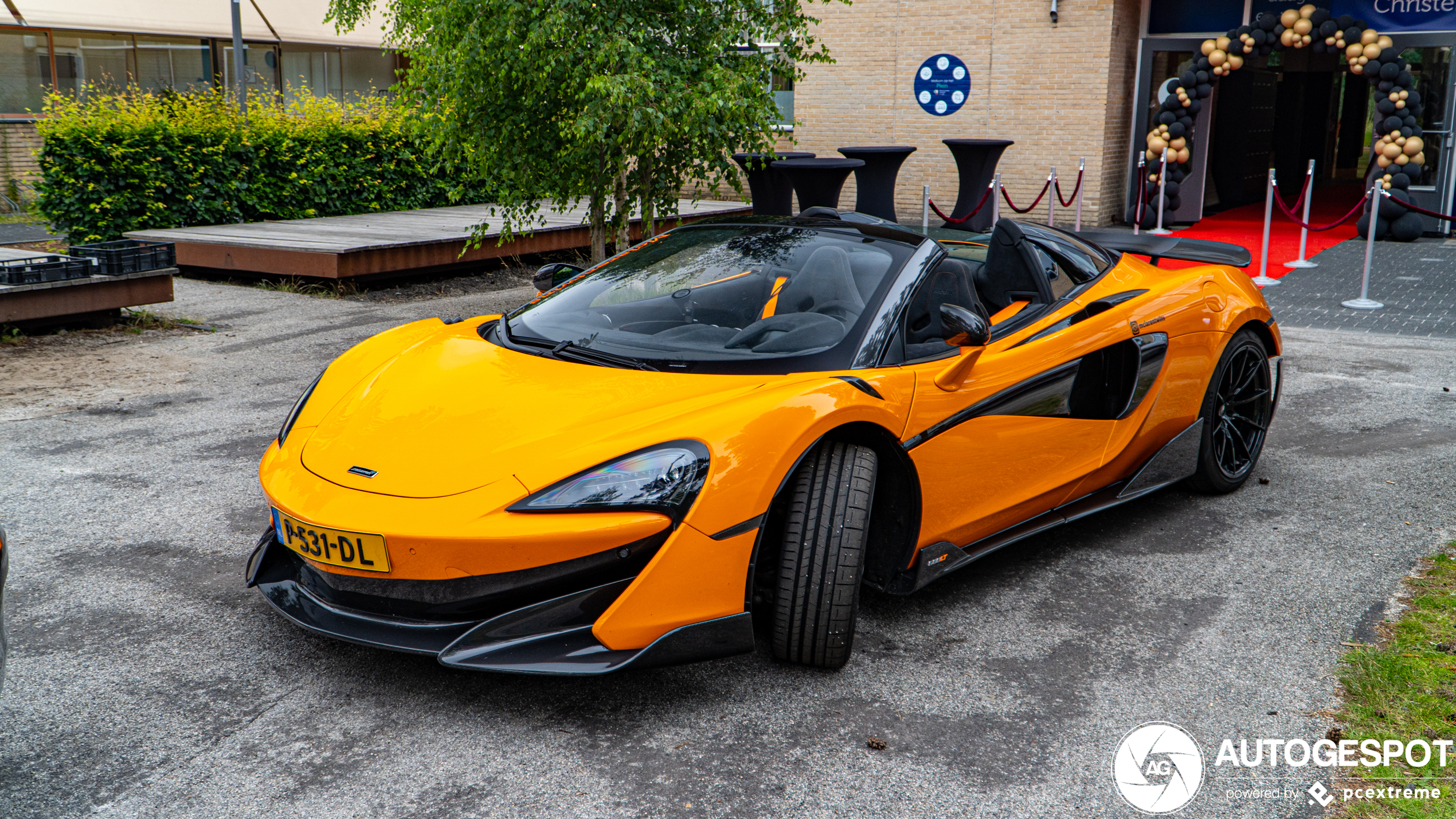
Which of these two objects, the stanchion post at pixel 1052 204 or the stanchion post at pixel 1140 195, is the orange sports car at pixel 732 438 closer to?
the stanchion post at pixel 1140 195

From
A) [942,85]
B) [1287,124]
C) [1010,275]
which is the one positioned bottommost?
[1010,275]

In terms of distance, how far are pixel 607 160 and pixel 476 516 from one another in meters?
5.93

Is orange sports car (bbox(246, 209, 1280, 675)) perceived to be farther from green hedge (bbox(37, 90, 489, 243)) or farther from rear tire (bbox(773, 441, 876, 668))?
green hedge (bbox(37, 90, 489, 243))

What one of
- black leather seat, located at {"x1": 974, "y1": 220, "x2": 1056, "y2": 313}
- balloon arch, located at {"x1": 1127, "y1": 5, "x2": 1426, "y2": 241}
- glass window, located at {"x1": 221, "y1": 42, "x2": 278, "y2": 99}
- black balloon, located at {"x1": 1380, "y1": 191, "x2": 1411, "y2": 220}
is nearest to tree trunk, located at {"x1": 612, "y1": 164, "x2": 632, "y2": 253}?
black leather seat, located at {"x1": 974, "y1": 220, "x2": 1056, "y2": 313}

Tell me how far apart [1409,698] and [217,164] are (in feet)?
39.4

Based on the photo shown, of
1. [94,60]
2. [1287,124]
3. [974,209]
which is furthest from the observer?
[1287,124]

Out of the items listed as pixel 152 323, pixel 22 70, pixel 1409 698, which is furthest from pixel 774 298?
pixel 22 70

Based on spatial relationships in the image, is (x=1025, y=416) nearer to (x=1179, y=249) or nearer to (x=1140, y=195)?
(x=1179, y=249)

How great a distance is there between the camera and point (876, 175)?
12.4m

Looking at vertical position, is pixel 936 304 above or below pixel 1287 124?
below

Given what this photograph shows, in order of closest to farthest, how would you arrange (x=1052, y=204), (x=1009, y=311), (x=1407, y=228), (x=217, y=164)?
(x=1009, y=311)
(x=217, y=164)
(x=1407, y=228)
(x=1052, y=204)

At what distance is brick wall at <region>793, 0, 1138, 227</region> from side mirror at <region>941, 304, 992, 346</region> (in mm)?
13181

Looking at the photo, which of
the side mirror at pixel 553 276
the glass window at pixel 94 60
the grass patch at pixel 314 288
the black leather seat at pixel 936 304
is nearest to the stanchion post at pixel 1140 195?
the grass patch at pixel 314 288

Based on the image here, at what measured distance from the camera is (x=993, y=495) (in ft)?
12.6
